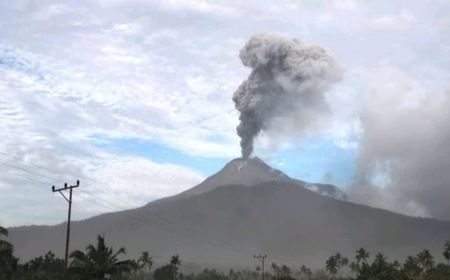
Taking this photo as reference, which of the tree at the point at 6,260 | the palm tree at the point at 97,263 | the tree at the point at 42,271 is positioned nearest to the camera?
the palm tree at the point at 97,263

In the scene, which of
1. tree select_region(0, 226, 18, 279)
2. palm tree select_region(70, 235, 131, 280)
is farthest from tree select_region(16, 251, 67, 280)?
palm tree select_region(70, 235, 131, 280)

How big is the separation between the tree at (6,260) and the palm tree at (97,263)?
33.3ft

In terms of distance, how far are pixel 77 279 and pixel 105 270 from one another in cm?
228

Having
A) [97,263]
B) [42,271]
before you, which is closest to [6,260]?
[42,271]

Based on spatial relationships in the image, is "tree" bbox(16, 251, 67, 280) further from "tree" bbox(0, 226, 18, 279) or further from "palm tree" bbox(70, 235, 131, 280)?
"palm tree" bbox(70, 235, 131, 280)

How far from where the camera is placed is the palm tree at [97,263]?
47.9 metres

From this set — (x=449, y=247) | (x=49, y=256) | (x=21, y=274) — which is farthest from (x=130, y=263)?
(x=449, y=247)

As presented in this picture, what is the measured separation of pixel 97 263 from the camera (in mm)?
48281

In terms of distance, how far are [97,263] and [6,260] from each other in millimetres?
19415

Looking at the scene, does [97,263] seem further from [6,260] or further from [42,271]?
[42,271]

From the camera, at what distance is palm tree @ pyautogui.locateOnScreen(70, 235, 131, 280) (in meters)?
47.9

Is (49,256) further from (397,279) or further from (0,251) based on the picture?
(397,279)

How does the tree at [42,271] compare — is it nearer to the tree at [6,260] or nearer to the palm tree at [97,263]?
the tree at [6,260]

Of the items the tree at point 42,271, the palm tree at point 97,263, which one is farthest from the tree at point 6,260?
the palm tree at point 97,263
